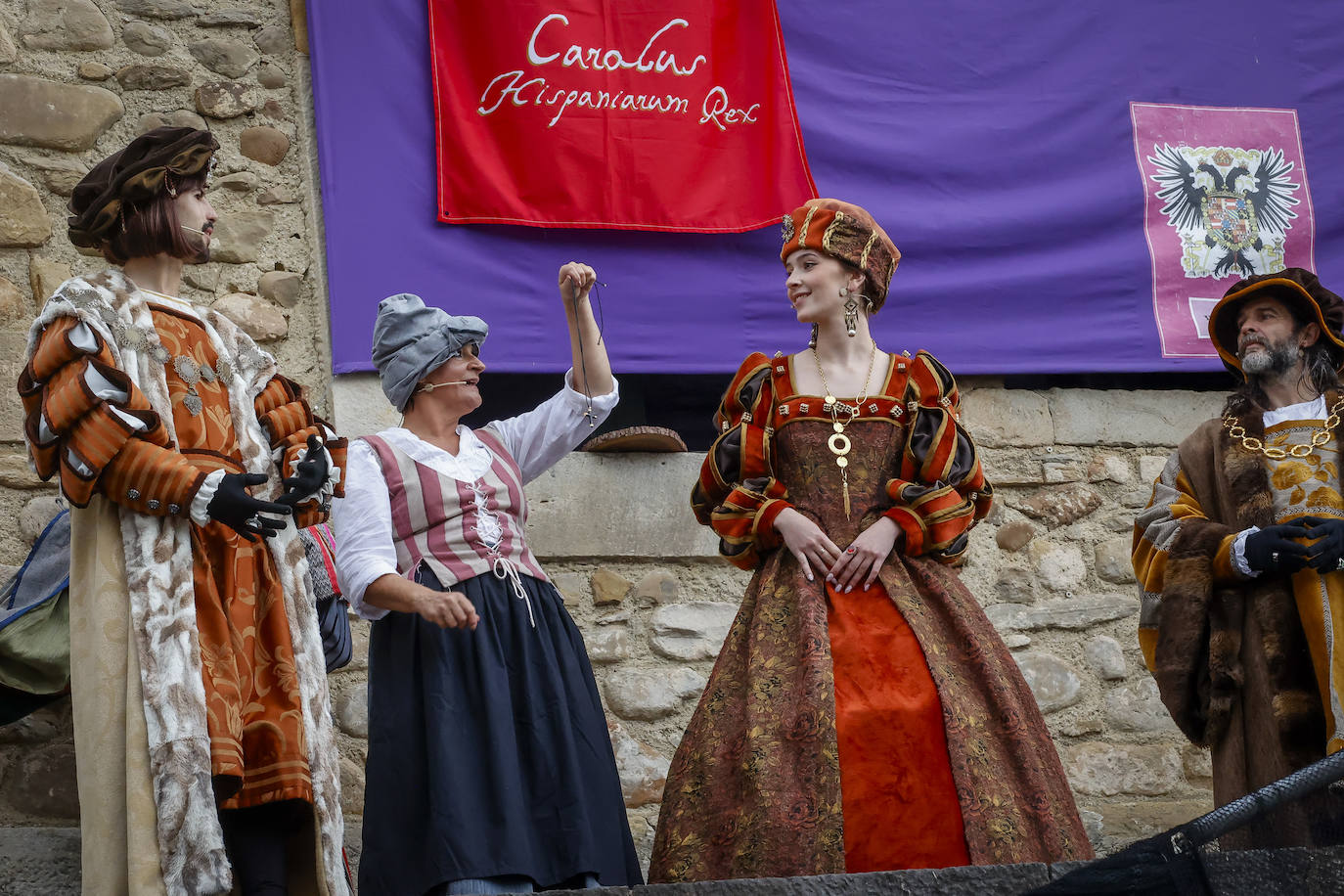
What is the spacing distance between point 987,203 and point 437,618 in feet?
8.86

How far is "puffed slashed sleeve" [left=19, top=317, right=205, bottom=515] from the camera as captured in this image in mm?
2893

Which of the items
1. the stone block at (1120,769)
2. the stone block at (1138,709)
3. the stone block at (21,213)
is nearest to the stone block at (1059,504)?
the stone block at (1138,709)

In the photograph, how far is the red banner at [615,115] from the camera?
455 centimetres

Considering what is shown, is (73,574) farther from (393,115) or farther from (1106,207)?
(1106,207)

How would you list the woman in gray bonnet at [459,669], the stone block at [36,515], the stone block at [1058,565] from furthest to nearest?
the stone block at [1058,565] → the stone block at [36,515] → the woman in gray bonnet at [459,669]

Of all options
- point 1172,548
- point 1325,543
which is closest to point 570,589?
point 1172,548

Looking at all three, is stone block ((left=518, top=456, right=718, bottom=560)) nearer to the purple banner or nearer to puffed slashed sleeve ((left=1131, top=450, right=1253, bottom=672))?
the purple banner

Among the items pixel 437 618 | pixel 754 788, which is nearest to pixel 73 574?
pixel 437 618

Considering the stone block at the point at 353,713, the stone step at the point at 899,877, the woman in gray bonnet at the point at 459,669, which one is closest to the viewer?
the stone step at the point at 899,877

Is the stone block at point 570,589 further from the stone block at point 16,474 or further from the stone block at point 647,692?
the stone block at point 16,474

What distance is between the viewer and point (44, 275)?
4254mm

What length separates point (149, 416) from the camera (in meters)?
2.95

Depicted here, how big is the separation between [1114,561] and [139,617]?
305cm

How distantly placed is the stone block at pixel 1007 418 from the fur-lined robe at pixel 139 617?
7.90 feet
